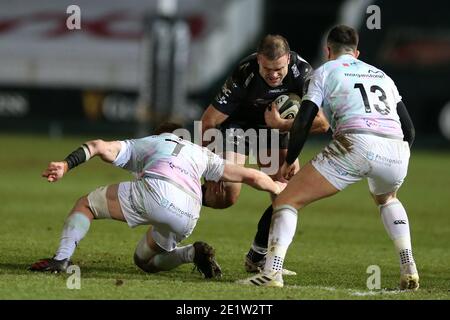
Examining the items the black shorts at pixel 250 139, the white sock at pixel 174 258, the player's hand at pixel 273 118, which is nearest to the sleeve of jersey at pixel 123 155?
the white sock at pixel 174 258

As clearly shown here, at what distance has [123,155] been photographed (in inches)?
337

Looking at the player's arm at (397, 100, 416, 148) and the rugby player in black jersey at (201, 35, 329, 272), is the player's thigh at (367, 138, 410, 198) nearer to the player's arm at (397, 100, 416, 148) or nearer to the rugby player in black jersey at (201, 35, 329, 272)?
the player's arm at (397, 100, 416, 148)

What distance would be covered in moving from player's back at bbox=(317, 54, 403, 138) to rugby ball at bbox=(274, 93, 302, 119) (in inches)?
53.3

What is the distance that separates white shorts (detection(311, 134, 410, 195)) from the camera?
Answer: 27.1 feet

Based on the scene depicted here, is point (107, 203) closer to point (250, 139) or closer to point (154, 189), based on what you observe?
point (154, 189)

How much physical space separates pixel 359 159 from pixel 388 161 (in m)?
0.24

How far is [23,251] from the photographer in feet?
33.6

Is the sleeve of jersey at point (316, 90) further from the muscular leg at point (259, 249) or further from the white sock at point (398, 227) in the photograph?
the muscular leg at point (259, 249)

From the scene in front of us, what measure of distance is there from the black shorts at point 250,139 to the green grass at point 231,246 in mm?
1099

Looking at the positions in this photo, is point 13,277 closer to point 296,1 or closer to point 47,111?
point 47,111

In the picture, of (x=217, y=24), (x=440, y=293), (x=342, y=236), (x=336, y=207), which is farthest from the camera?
(x=217, y=24)

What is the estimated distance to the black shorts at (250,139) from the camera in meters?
10.6
